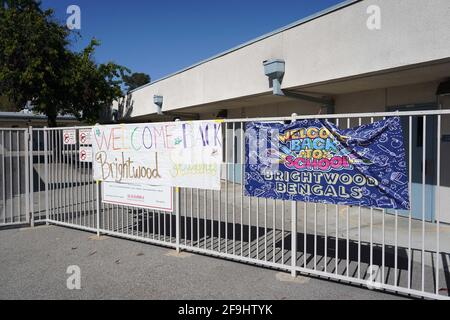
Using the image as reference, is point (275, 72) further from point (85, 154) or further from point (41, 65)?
point (41, 65)

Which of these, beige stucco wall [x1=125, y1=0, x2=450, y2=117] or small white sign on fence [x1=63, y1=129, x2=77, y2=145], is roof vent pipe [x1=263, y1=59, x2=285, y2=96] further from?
small white sign on fence [x1=63, y1=129, x2=77, y2=145]

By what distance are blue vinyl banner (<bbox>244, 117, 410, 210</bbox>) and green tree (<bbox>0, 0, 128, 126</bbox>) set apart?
14.9m

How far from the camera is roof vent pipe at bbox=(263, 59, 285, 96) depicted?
932cm

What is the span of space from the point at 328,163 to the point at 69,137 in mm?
5311

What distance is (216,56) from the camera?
41.4 feet

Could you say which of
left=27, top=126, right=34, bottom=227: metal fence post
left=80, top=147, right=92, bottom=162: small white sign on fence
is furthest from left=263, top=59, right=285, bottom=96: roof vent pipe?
left=27, top=126, right=34, bottom=227: metal fence post

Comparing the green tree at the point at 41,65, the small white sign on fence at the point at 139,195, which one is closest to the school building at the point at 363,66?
the small white sign on fence at the point at 139,195

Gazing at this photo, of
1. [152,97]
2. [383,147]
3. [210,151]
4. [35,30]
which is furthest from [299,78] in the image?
[35,30]

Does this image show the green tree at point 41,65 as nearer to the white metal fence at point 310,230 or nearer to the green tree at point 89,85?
the green tree at point 89,85

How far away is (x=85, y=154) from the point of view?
7.30 meters

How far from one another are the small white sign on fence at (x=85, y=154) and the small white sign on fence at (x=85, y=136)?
12cm

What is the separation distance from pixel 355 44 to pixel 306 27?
5.39 feet

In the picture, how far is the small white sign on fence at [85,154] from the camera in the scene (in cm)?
724
